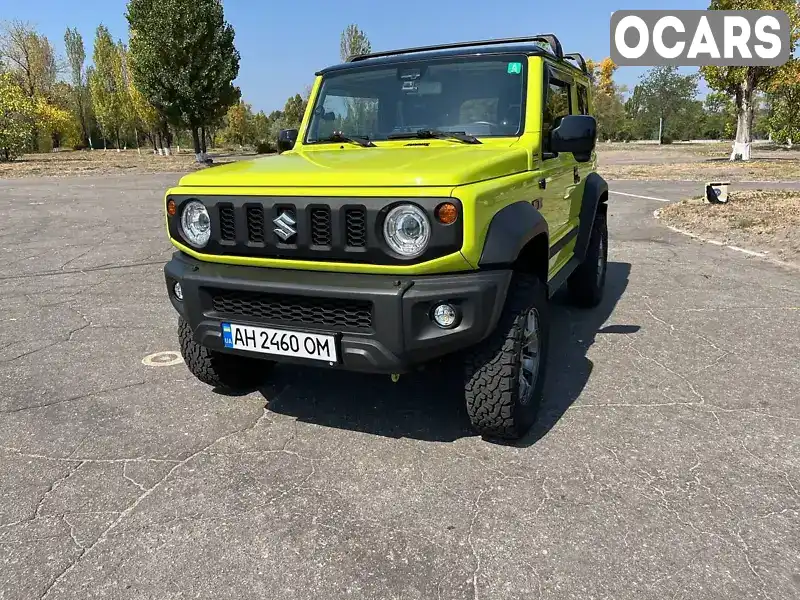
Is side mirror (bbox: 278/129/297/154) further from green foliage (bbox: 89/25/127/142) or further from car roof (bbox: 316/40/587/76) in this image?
green foliage (bbox: 89/25/127/142)

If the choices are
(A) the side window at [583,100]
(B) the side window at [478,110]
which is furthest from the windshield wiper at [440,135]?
(A) the side window at [583,100]

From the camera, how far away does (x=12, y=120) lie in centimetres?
3177

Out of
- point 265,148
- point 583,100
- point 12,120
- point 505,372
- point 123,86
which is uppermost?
point 123,86

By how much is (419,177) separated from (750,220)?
9.26 m

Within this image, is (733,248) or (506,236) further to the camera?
(733,248)

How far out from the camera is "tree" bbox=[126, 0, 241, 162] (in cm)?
2781

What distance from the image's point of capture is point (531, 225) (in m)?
2.97

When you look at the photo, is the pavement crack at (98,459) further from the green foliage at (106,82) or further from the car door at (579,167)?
the green foliage at (106,82)

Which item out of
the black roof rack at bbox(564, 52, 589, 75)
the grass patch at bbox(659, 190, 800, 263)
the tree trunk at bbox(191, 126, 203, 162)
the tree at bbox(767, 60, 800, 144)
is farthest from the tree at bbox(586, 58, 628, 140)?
the black roof rack at bbox(564, 52, 589, 75)

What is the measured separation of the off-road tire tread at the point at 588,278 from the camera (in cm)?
529

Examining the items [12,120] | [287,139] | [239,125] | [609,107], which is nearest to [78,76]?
[239,125]

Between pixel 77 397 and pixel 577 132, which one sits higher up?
pixel 577 132

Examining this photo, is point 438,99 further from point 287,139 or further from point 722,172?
point 722,172

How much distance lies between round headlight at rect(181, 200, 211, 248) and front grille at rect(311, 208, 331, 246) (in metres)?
0.62
